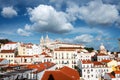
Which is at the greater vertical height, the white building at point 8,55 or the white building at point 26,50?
the white building at point 26,50

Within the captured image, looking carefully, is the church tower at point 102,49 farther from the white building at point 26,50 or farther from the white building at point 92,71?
the white building at point 92,71

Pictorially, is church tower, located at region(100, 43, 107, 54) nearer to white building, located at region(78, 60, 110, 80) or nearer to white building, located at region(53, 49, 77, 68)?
white building, located at region(53, 49, 77, 68)

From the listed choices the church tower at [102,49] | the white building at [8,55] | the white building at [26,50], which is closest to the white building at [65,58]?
the white building at [8,55]

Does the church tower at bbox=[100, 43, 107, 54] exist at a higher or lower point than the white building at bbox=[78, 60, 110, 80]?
higher

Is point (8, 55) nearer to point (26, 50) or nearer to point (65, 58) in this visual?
point (26, 50)

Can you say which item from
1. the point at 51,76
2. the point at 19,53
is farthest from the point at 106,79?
the point at 19,53

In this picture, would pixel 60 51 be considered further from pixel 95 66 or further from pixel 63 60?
pixel 95 66

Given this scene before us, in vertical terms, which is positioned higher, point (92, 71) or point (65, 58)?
point (65, 58)

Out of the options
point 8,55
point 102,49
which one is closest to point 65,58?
point 8,55

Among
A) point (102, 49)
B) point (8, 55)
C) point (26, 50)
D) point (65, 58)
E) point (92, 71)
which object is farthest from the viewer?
point (102, 49)

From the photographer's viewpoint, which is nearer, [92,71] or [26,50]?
[92,71]

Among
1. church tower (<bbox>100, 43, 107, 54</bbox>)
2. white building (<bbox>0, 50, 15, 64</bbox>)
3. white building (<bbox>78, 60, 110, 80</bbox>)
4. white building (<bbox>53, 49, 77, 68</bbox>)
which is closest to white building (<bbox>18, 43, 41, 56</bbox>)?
white building (<bbox>0, 50, 15, 64</bbox>)

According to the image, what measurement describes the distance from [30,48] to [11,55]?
1481 centimetres

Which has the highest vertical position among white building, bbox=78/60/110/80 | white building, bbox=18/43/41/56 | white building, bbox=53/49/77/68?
white building, bbox=18/43/41/56
